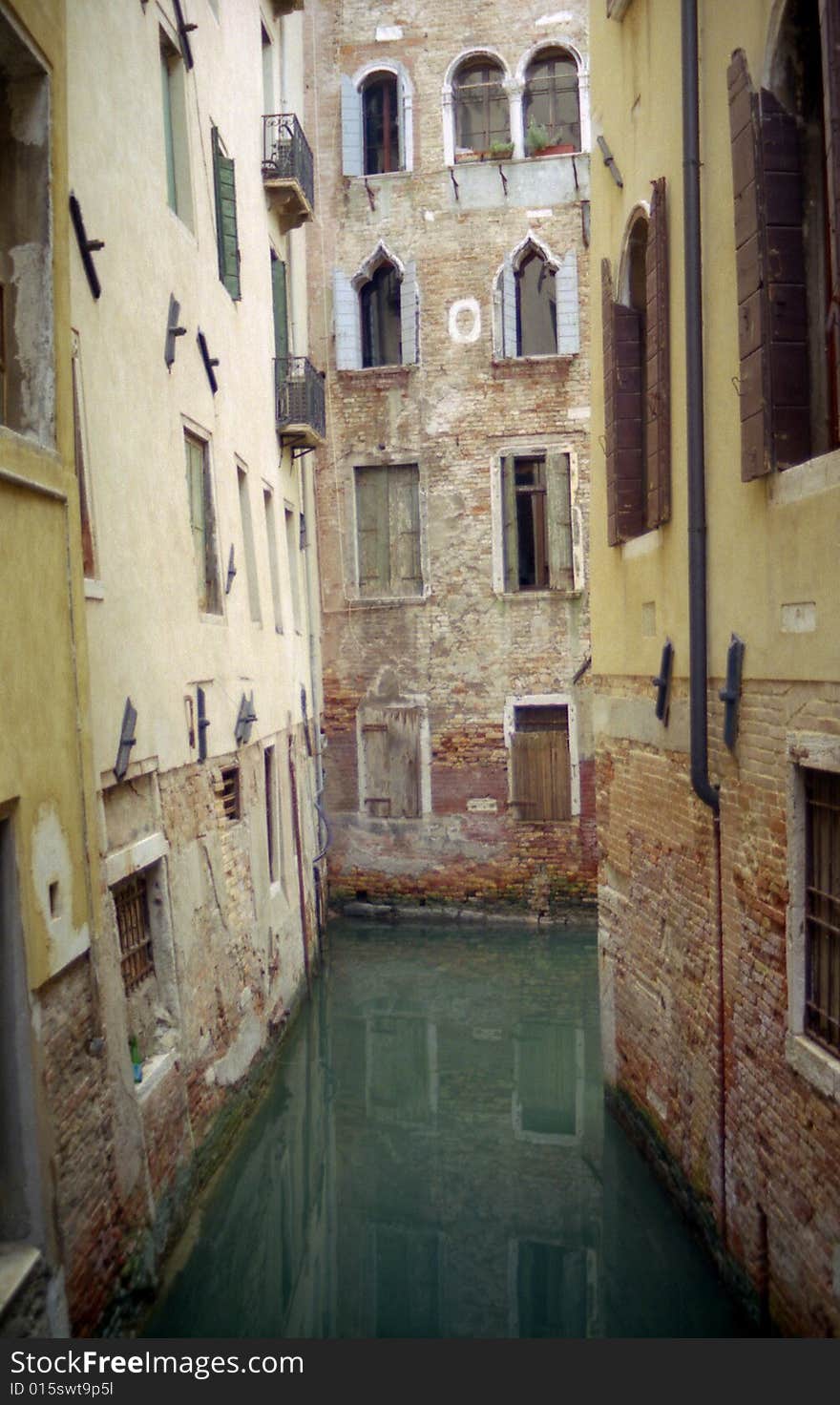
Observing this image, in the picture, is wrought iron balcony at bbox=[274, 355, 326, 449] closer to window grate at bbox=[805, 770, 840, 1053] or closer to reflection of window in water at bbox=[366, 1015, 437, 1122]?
reflection of window in water at bbox=[366, 1015, 437, 1122]

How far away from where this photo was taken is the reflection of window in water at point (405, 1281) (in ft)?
22.2

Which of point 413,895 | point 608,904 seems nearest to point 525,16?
point 413,895

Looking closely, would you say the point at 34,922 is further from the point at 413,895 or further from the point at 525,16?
the point at 525,16

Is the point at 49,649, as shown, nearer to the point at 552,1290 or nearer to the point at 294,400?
the point at 552,1290

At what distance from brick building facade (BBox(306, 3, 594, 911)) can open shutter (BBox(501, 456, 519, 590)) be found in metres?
0.02

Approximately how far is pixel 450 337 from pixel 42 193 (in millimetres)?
10964

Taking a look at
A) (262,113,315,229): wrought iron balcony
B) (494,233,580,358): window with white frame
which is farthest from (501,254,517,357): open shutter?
(262,113,315,229): wrought iron balcony

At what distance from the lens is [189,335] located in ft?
30.4

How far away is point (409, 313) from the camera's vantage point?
52.6ft

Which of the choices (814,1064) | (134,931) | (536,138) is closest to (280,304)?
(536,138)

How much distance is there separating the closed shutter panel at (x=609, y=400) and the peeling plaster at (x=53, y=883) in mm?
4201

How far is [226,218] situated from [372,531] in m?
5.89

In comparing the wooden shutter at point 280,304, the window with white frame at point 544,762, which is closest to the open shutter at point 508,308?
the wooden shutter at point 280,304

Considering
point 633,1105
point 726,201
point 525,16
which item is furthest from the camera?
point 525,16
